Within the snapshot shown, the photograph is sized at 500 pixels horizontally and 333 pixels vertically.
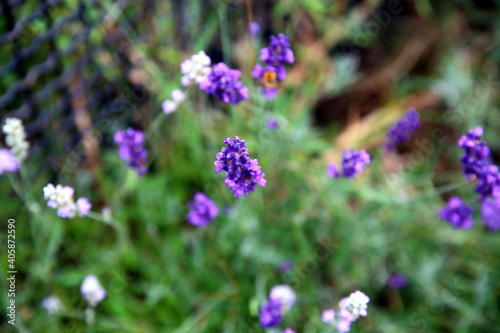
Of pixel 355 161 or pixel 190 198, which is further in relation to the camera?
pixel 190 198

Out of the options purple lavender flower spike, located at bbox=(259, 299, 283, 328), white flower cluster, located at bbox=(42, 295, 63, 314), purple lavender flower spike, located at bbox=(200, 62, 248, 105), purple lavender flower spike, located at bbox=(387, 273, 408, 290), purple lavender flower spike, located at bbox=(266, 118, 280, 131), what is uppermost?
purple lavender flower spike, located at bbox=(266, 118, 280, 131)

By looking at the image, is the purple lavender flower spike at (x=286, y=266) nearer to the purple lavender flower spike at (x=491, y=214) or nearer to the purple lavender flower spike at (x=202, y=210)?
the purple lavender flower spike at (x=202, y=210)

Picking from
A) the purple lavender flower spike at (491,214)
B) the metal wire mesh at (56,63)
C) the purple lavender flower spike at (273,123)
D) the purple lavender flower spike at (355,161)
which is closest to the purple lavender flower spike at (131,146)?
the purple lavender flower spike at (273,123)

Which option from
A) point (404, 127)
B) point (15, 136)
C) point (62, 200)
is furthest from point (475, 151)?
point (15, 136)

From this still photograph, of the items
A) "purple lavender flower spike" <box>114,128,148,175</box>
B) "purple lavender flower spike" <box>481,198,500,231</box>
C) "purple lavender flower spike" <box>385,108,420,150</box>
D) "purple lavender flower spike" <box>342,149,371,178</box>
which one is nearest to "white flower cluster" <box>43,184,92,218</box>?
"purple lavender flower spike" <box>114,128,148,175</box>

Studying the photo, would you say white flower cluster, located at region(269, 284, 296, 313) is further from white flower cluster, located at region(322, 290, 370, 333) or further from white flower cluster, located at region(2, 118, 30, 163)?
white flower cluster, located at region(2, 118, 30, 163)

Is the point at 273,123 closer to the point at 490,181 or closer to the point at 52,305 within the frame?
the point at 490,181
